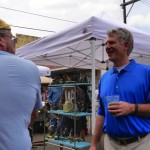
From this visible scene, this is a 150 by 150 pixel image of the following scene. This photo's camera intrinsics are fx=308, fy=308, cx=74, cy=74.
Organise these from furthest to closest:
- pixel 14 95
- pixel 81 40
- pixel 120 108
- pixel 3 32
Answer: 1. pixel 81 40
2. pixel 120 108
3. pixel 3 32
4. pixel 14 95

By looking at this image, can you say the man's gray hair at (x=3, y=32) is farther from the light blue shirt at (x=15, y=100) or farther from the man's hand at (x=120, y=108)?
the man's hand at (x=120, y=108)

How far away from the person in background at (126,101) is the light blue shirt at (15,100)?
2.42 feet

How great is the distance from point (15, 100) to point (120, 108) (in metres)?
0.88

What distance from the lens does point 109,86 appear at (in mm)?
2754

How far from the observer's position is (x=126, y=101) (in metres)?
2.57

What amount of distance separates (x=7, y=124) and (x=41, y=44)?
3.86 meters

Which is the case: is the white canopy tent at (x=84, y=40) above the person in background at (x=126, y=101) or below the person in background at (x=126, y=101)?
above

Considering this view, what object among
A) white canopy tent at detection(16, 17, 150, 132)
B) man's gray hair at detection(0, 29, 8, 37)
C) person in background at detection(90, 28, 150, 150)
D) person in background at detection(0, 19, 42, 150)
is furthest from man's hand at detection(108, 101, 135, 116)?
white canopy tent at detection(16, 17, 150, 132)

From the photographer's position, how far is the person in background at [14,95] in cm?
197

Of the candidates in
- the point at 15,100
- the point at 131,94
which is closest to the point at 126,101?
the point at 131,94

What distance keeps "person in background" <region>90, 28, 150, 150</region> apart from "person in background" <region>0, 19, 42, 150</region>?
731 mm

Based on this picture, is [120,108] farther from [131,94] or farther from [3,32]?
Answer: [3,32]

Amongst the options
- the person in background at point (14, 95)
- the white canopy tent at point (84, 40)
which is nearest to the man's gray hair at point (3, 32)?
the person in background at point (14, 95)

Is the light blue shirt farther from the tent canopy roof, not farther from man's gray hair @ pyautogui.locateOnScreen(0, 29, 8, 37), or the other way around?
the tent canopy roof
